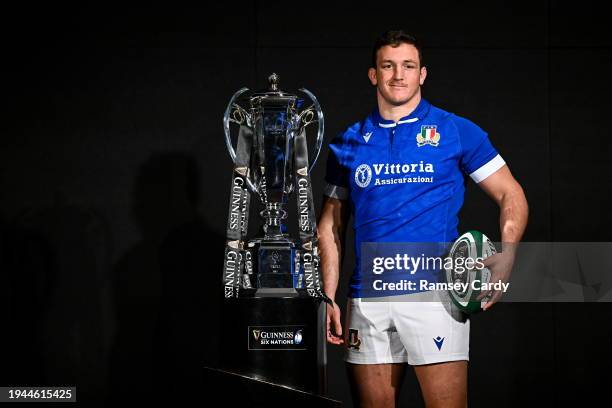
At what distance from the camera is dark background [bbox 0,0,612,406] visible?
406 centimetres

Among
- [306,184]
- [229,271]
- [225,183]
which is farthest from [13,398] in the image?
[306,184]

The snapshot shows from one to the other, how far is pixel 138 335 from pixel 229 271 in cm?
143

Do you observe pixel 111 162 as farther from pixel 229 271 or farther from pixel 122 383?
pixel 229 271

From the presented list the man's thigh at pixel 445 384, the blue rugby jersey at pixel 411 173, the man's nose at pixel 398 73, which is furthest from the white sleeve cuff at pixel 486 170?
the man's thigh at pixel 445 384

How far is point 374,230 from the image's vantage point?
3016 mm

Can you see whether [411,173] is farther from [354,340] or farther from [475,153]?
[354,340]

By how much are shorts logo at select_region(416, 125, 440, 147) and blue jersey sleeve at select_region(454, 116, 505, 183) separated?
0.09 metres

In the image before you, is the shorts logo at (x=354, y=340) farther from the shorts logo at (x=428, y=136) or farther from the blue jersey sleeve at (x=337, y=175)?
the shorts logo at (x=428, y=136)

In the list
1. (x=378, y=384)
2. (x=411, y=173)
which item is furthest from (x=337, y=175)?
(x=378, y=384)

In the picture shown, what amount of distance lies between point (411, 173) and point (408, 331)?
545mm

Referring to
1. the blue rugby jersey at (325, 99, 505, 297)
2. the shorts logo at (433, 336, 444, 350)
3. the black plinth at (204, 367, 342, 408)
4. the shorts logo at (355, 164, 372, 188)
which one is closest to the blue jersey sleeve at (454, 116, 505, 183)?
the blue rugby jersey at (325, 99, 505, 297)

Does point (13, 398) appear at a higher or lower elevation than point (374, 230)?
lower

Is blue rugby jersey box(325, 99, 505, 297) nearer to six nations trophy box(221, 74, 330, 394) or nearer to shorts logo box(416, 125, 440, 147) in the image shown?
shorts logo box(416, 125, 440, 147)

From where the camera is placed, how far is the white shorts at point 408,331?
9.58 ft
